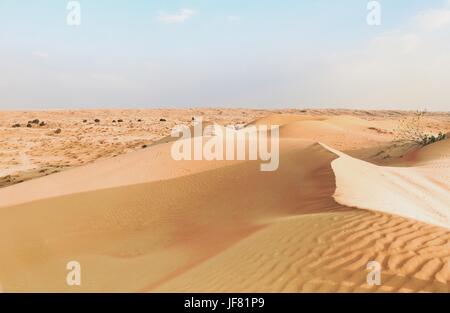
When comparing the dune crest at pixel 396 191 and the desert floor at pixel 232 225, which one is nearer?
the desert floor at pixel 232 225

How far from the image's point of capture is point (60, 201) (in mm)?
9312

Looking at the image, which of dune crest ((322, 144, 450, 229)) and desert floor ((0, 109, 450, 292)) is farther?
dune crest ((322, 144, 450, 229))

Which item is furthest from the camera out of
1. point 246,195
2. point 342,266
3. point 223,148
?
point 223,148

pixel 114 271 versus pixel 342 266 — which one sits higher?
pixel 342 266

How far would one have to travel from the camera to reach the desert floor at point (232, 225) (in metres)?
4.26

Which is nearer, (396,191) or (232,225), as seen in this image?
(232,225)

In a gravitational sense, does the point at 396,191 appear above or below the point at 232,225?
above

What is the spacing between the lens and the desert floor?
4.26m

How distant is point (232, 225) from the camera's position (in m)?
7.04
